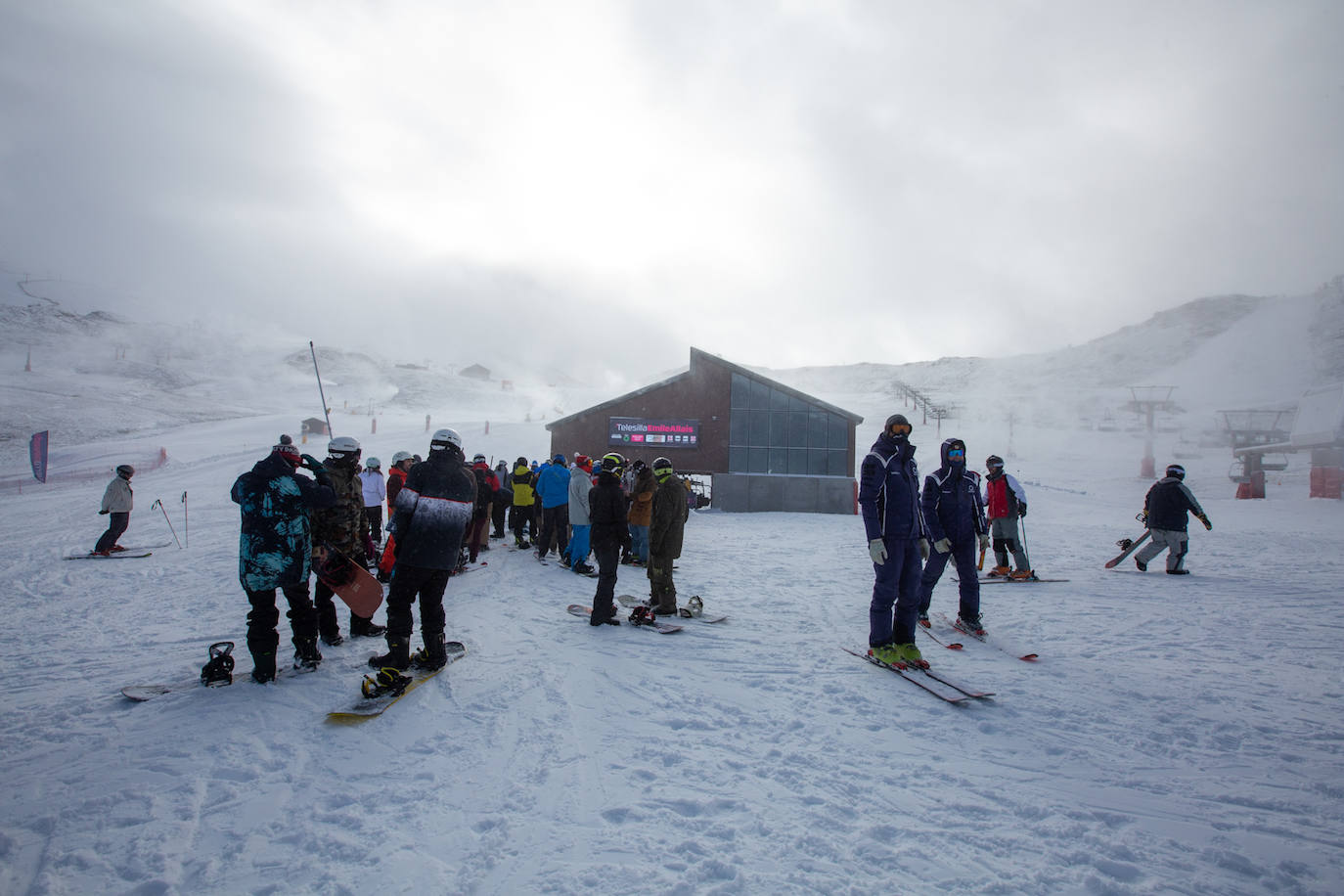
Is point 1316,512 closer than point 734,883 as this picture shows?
No

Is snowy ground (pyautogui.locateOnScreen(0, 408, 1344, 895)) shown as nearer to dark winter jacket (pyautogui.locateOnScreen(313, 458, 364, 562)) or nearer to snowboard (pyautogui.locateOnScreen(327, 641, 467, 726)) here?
snowboard (pyautogui.locateOnScreen(327, 641, 467, 726))

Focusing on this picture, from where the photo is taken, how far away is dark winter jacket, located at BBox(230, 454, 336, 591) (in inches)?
165

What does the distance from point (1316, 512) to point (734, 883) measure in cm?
2323

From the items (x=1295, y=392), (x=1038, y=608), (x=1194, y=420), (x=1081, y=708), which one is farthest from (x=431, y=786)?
(x=1295, y=392)

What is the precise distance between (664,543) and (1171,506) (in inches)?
328

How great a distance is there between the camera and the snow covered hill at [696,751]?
7.96ft

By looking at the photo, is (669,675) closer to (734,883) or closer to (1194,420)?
(734,883)

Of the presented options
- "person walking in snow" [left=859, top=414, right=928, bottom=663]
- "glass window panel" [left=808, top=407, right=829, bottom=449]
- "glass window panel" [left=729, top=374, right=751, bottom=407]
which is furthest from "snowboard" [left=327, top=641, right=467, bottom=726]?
"glass window panel" [left=729, top=374, right=751, bottom=407]

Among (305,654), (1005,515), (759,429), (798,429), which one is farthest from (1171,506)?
(759,429)

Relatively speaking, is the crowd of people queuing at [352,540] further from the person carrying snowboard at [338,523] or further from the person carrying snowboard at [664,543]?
the person carrying snowboard at [664,543]

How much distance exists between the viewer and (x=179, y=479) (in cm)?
2355

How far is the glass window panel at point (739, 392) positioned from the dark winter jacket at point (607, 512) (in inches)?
738

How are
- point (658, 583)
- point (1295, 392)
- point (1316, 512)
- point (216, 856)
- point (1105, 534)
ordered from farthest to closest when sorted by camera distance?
point (1295, 392), point (1316, 512), point (1105, 534), point (658, 583), point (216, 856)

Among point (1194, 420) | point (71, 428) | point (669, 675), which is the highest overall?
point (1194, 420)
